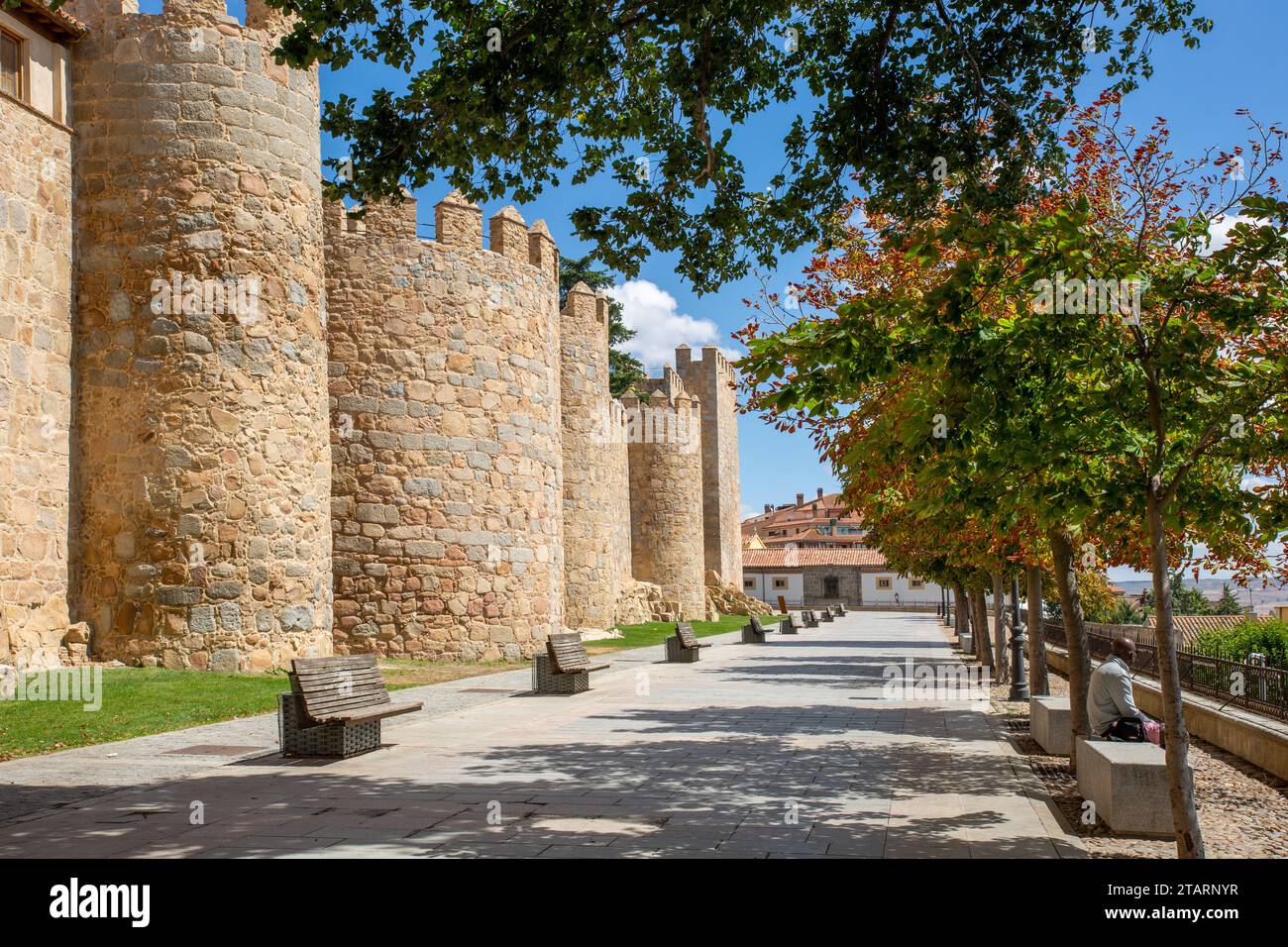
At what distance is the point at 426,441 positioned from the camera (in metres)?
20.1

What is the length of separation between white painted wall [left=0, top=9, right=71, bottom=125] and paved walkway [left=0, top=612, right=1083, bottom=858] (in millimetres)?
9307

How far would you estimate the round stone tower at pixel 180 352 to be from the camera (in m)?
14.9

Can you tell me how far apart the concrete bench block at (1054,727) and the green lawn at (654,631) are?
46.3 feet

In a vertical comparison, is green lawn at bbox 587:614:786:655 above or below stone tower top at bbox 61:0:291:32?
below

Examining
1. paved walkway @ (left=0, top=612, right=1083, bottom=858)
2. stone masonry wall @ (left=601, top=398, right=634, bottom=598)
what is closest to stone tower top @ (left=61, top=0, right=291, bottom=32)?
paved walkway @ (left=0, top=612, right=1083, bottom=858)

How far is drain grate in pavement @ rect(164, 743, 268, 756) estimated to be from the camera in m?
9.71

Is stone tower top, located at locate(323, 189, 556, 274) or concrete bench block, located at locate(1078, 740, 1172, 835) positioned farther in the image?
stone tower top, located at locate(323, 189, 556, 274)

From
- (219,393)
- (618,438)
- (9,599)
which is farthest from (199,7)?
(618,438)

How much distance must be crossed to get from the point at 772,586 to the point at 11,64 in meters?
77.2

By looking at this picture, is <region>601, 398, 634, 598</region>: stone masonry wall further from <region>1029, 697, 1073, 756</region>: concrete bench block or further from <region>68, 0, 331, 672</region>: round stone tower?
<region>1029, 697, 1073, 756</region>: concrete bench block

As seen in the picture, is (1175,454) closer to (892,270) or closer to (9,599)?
(892,270)
